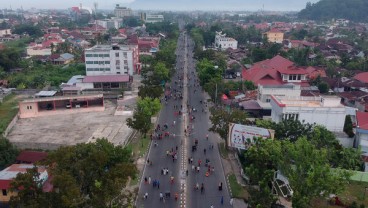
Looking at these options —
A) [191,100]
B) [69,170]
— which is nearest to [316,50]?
[191,100]

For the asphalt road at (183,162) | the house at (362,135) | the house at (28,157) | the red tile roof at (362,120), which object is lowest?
the asphalt road at (183,162)

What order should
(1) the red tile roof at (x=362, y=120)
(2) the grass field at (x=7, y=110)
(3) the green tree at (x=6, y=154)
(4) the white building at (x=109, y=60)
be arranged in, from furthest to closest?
(4) the white building at (x=109, y=60) < (2) the grass field at (x=7, y=110) < (1) the red tile roof at (x=362, y=120) < (3) the green tree at (x=6, y=154)

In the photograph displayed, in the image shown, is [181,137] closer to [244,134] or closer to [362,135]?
[244,134]

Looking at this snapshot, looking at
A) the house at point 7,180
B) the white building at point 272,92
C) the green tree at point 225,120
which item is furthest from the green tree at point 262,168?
the white building at point 272,92

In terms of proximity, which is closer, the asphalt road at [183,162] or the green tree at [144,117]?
the asphalt road at [183,162]

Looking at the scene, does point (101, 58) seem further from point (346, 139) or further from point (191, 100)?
point (346, 139)

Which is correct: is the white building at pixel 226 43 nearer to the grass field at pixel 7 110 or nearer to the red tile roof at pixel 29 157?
the grass field at pixel 7 110

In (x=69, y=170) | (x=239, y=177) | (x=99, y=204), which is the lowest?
(x=239, y=177)

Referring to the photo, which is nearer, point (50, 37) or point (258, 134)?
point (258, 134)
